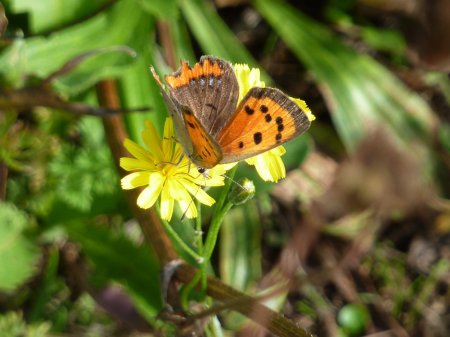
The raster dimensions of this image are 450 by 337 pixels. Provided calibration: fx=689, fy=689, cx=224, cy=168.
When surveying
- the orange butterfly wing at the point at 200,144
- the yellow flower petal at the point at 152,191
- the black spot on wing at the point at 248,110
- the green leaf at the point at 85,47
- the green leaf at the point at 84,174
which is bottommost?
the green leaf at the point at 84,174

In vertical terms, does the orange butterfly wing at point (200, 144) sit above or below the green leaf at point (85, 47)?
above

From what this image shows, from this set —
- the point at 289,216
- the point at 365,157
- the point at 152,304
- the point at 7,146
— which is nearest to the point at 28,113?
the point at 7,146

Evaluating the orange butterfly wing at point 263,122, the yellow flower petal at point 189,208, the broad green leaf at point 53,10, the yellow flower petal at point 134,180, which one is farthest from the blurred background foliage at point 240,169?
the orange butterfly wing at point 263,122

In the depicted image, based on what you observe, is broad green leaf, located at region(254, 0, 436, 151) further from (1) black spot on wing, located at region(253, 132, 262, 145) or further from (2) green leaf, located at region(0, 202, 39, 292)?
(1) black spot on wing, located at region(253, 132, 262, 145)

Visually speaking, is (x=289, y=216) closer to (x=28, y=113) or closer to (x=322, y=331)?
(x=322, y=331)

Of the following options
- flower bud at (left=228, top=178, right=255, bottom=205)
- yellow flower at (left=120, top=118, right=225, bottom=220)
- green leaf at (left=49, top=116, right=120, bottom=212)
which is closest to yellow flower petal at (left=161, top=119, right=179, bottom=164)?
yellow flower at (left=120, top=118, right=225, bottom=220)

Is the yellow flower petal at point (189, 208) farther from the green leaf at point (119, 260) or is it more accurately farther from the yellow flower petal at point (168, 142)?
the green leaf at point (119, 260)
